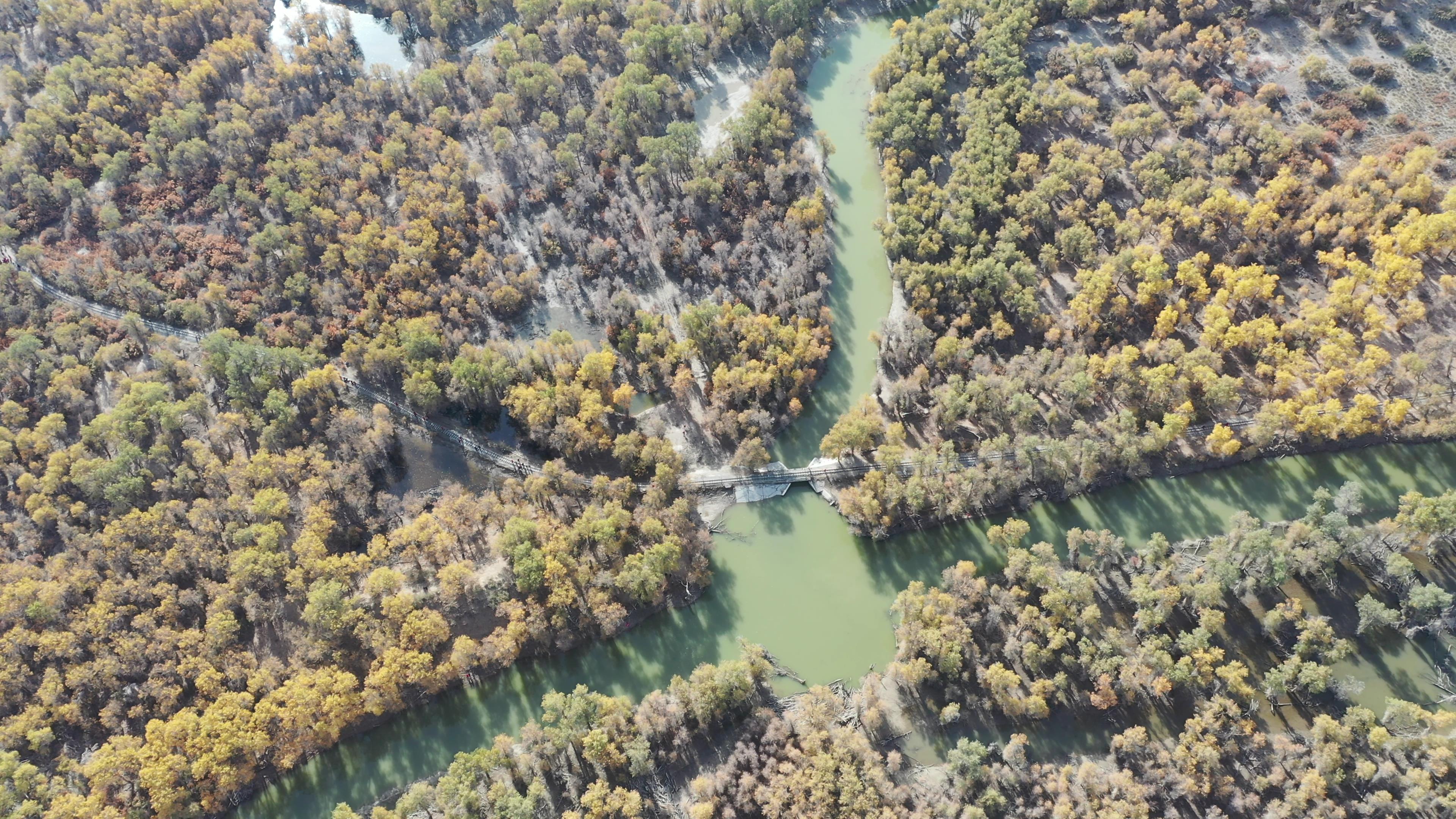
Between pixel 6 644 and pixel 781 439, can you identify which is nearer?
pixel 6 644

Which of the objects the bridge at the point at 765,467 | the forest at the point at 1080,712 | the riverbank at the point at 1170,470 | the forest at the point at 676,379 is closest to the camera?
the forest at the point at 1080,712

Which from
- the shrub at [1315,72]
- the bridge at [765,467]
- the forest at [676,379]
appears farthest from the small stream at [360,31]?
the shrub at [1315,72]

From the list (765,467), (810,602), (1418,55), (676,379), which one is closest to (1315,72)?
(1418,55)

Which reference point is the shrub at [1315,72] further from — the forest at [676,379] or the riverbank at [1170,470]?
the riverbank at [1170,470]

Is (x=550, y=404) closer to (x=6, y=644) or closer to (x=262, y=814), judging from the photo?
(x=262, y=814)

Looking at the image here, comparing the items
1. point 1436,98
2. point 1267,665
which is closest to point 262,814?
point 1267,665

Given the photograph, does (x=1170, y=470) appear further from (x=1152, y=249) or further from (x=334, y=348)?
(x=334, y=348)

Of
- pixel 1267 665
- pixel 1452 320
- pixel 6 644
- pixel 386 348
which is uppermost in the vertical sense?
pixel 386 348
